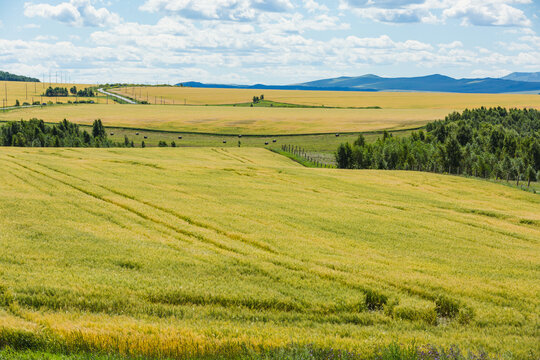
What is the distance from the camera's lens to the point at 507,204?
209 feet

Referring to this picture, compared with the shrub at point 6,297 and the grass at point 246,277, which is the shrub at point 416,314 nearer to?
the grass at point 246,277

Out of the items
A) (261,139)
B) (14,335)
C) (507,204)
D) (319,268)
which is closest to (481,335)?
(319,268)

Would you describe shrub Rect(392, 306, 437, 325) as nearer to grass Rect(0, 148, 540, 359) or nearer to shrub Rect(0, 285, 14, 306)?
grass Rect(0, 148, 540, 359)

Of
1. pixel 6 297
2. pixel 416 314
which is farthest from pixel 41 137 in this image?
pixel 416 314

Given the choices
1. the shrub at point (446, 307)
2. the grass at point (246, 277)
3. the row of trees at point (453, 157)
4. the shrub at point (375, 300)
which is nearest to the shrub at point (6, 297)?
the grass at point (246, 277)

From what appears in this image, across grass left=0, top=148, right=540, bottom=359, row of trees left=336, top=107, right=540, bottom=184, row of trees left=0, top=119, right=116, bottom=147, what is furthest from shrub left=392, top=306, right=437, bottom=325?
row of trees left=0, top=119, right=116, bottom=147

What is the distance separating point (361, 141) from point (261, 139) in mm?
47383

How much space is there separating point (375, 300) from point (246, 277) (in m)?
5.20

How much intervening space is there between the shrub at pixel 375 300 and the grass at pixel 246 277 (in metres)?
0.04

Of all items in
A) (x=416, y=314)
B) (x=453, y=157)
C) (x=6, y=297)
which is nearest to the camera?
(x=6, y=297)

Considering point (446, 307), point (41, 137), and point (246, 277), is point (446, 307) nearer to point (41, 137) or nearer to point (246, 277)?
point (246, 277)

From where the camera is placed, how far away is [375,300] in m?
18.4

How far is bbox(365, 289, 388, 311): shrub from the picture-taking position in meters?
18.1

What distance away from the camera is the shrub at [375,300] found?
712 inches
